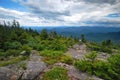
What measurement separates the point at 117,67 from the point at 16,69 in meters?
10.2

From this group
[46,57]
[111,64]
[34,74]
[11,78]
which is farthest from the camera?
[46,57]

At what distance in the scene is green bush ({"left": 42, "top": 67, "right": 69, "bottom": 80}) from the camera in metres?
16.0

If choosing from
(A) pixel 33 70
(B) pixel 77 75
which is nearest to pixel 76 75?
(B) pixel 77 75

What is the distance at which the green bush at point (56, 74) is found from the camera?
16.0 metres

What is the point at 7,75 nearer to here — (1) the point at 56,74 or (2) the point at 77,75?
(1) the point at 56,74

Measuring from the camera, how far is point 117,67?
17422mm

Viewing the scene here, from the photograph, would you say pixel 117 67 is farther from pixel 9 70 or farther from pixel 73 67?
pixel 9 70

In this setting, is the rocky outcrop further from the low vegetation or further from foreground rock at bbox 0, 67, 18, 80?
foreground rock at bbox 0, 67, 18, 80

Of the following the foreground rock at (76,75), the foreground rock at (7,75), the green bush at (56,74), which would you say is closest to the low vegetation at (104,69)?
the foreground rock at (76,75)

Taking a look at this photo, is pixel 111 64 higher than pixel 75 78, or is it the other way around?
pixel 111 64

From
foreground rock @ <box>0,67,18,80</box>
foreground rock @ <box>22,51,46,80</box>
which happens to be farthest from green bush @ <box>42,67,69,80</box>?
foreground rock @ <box>0,67,18,80</box>

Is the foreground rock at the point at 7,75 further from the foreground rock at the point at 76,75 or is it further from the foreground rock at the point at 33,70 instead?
the foreground rock at the point at 76,75

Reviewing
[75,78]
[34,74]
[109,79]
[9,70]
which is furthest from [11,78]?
[109,79]

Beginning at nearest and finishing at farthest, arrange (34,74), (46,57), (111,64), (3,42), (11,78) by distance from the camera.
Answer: (11,78)
(34,74)
(111,64)
(46,57)
(3,42)
